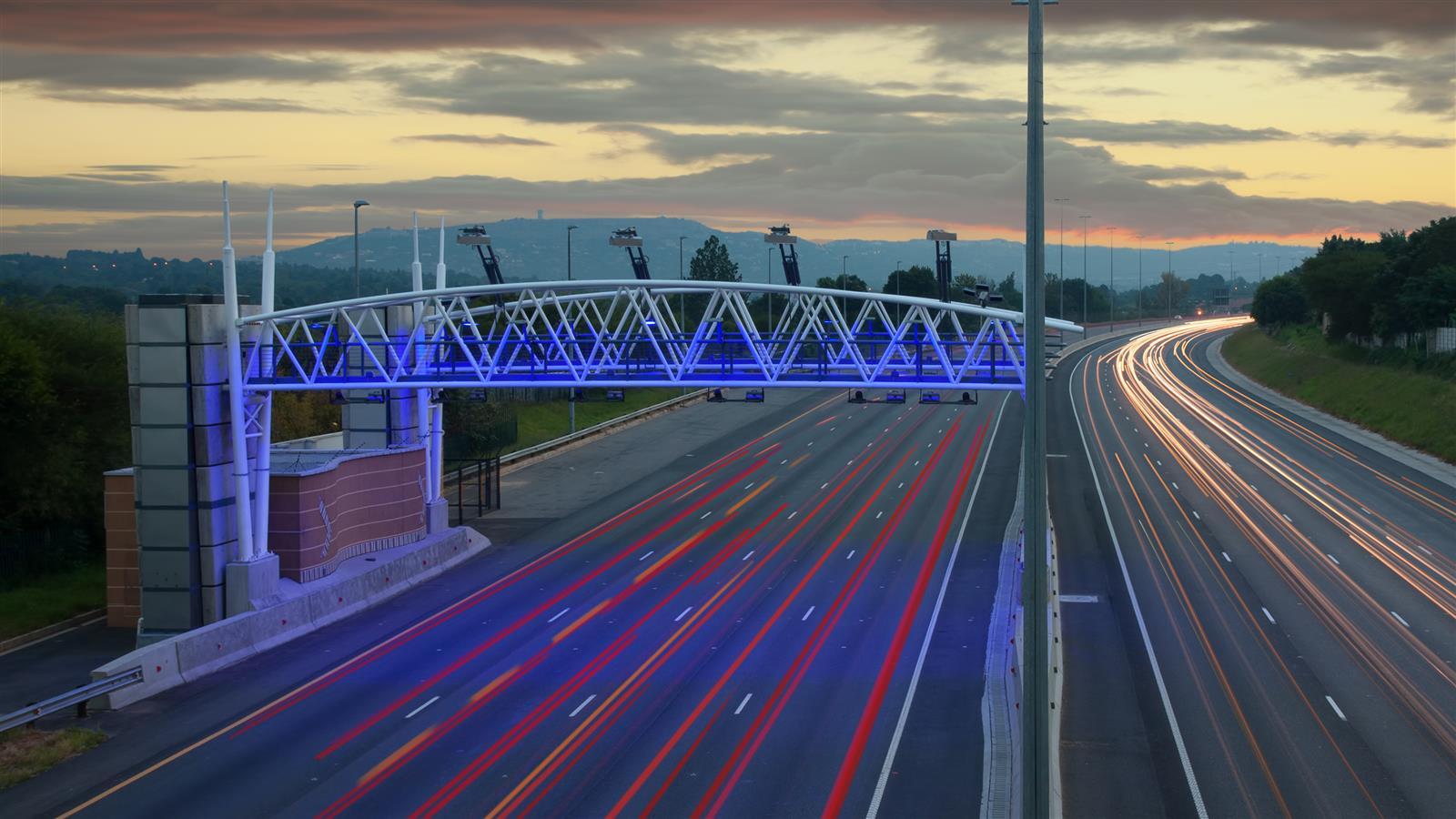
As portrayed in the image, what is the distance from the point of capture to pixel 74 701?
26953 mm

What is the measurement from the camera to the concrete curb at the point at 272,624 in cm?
2872

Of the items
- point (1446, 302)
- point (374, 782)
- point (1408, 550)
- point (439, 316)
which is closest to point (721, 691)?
point (374, 782)

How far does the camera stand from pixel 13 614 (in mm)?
37094

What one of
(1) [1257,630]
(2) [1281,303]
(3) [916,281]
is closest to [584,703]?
(1) [1257,630]

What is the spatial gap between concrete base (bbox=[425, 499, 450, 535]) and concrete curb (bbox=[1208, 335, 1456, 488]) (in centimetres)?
4023

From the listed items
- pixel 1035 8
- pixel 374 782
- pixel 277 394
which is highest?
pixel 1035 8

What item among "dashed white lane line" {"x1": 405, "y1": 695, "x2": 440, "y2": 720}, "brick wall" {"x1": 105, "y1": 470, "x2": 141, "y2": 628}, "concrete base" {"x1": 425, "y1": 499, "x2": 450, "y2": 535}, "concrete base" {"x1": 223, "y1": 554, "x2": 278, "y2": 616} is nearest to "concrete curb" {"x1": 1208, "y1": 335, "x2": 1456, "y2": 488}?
"concrete base" {"x1": 425, "y1": 499, "x2": 450, "y2": 535}

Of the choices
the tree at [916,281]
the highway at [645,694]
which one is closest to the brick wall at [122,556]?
the highway at [645,694]

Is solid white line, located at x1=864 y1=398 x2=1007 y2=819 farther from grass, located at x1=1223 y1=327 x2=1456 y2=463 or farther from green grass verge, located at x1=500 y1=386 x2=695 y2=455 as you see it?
green grass verge, located at x1=500 y1=386 x2=695 y2=455

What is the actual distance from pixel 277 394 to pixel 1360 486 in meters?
45.6

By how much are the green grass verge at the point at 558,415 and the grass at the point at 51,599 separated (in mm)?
26655

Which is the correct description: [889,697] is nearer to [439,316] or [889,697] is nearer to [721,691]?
[721,691]

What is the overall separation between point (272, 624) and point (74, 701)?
6.47 meters

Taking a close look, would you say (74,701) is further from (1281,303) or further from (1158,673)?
(1281,303)
